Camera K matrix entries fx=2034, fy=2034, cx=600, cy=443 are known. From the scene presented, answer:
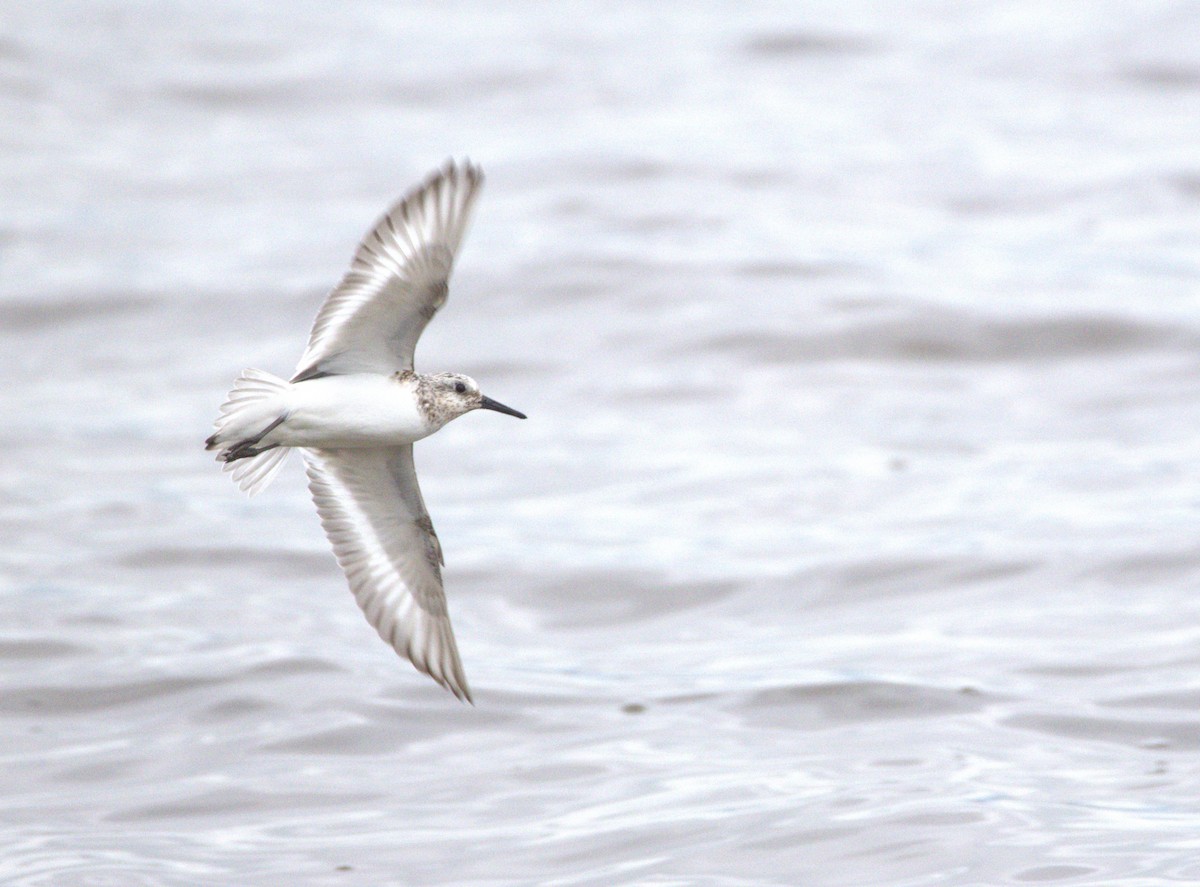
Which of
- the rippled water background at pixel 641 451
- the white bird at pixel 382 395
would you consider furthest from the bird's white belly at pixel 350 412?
the rippled water background at pixel 641 451

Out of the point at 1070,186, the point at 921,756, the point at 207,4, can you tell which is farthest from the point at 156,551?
the point at 207,4

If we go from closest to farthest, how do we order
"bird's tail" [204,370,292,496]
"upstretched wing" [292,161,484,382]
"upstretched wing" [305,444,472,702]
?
"upstretched wing" [292,161,484,382]
"bird's tail" [204,370,292,496]
"upstretched wing" [305,444,472,702]

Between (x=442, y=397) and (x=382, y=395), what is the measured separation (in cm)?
17

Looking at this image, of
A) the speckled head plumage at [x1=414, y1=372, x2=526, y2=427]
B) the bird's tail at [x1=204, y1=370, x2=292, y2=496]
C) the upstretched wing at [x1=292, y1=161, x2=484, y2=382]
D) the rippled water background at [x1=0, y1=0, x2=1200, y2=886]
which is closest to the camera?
the upstretched wing at [x1=292, y1=161, x2=484, y2=382]

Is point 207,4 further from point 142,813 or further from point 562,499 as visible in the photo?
point 142,813

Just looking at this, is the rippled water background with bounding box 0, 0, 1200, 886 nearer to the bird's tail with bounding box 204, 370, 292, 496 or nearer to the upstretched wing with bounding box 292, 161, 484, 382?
the bird's tail with bounding box 204, 370, 292, 496

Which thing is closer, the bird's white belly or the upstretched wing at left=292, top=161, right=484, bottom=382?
the upstretched wing at left=292, top=161, right=484, bottom=382

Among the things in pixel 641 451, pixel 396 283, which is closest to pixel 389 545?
pixel 396 283

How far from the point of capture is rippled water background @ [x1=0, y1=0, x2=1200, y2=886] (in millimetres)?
7160

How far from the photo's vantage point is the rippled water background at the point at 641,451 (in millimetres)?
7160

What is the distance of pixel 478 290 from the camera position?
548 inches

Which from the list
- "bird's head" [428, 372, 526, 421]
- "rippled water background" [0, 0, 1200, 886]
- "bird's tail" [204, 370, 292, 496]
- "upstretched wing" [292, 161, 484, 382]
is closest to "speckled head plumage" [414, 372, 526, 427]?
"bird's head" [428, 372, 526, 421]

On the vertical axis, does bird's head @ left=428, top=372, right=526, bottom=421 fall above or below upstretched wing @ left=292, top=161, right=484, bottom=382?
below

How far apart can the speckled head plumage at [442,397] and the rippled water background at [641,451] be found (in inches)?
63.5
